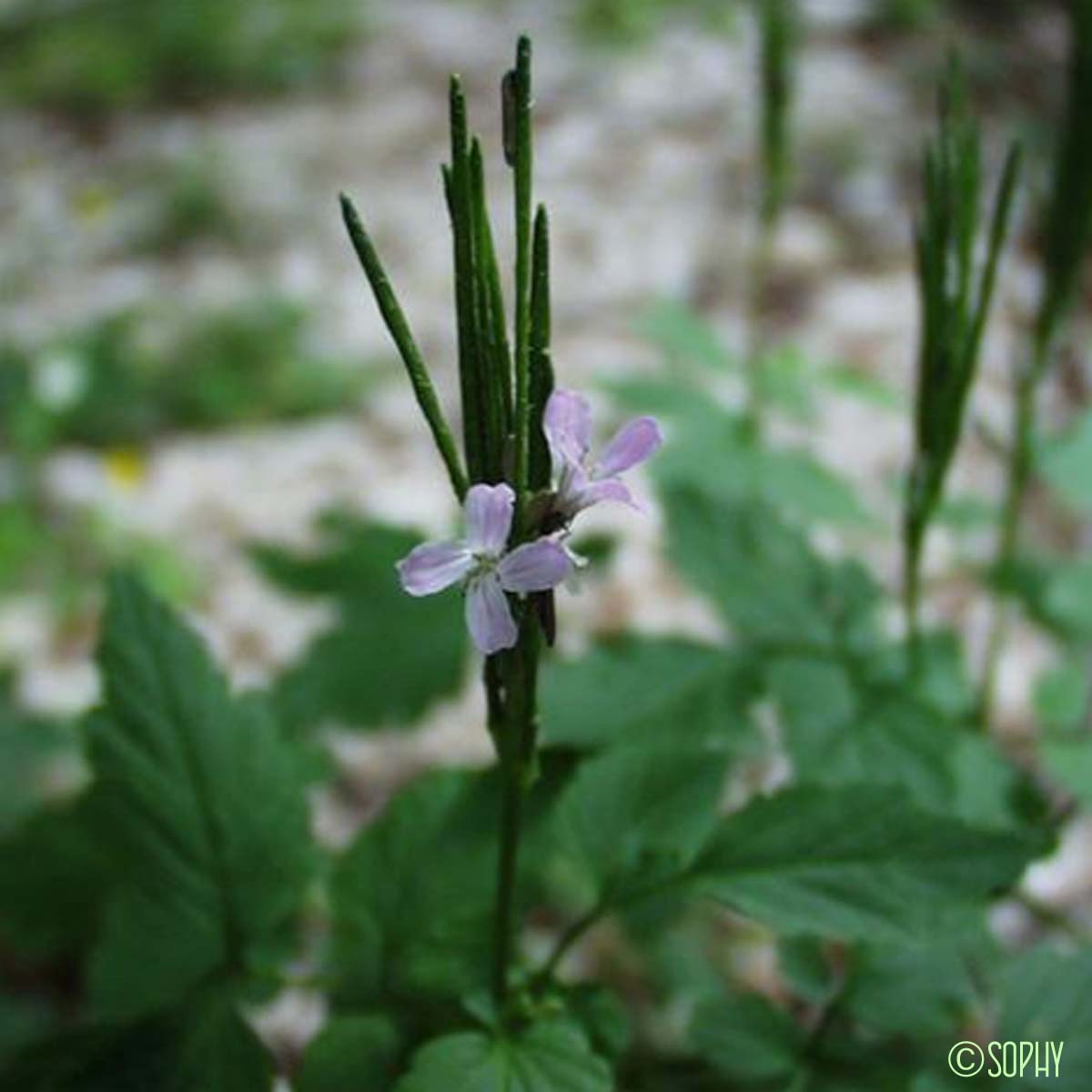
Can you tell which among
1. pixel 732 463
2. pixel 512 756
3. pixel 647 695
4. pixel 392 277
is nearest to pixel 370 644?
pixel 647 695

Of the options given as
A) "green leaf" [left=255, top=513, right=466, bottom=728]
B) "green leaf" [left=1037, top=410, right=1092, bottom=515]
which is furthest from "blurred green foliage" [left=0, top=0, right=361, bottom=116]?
"green leaf" [left=1037, top=410, right=1092, bottom=515]

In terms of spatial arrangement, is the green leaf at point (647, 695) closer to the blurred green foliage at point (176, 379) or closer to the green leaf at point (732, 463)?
the green leaf at point (732, 463)

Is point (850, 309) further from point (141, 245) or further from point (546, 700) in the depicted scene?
point (546, 700)

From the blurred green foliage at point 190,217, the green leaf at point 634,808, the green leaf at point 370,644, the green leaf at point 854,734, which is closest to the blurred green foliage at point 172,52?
the blurred green foliage at point 190,217

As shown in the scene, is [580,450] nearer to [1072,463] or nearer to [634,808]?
[634,808]

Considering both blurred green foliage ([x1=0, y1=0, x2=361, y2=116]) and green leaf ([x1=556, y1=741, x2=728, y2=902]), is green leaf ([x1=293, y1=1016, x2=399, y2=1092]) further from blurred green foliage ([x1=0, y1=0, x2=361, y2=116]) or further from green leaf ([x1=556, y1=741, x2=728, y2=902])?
blurred green foliage ([x1=0, y1=0, x2=361, y2=116])

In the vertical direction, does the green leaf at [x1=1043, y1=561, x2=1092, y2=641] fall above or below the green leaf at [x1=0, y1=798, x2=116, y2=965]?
above

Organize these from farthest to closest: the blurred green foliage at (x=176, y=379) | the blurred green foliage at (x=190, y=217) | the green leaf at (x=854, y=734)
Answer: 1. the blurred green foliage at (x=190, y=217)
2. the blurred green foliage at (x=176, y=379)
3. the green leaf at (x=854, y=734)
